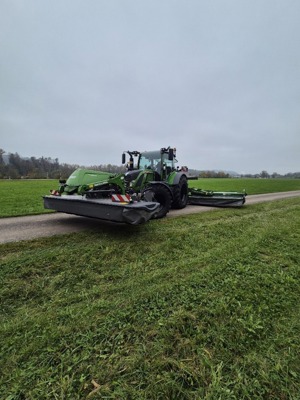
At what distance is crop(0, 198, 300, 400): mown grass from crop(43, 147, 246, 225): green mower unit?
83cm

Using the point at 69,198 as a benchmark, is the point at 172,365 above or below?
below

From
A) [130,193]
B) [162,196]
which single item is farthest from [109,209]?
[162,196]

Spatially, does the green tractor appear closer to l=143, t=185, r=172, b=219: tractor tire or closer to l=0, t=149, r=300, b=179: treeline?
l=143, t=185, r=172, b=219: tractor tire

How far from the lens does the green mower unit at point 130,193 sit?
461 centimetres

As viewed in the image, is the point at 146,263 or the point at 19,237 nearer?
the point at 146,263

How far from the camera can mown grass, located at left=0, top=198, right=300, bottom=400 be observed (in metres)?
1.60

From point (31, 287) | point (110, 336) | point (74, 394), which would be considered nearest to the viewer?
point (74, 394)

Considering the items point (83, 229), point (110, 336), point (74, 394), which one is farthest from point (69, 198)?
point (74, 394)

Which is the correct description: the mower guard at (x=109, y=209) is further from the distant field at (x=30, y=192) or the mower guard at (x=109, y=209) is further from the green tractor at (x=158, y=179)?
the distant field at (x=30, y=192)

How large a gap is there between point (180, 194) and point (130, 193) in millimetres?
3061

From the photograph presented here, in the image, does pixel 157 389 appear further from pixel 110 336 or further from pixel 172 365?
pixel 110 336

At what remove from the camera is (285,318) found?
2.30 meters

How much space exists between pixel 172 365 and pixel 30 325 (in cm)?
133

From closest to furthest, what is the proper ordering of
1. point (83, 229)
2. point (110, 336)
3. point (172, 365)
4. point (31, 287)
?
point (172, 365) < point (110, 336) < point (31, 287) < point (83, 229)
